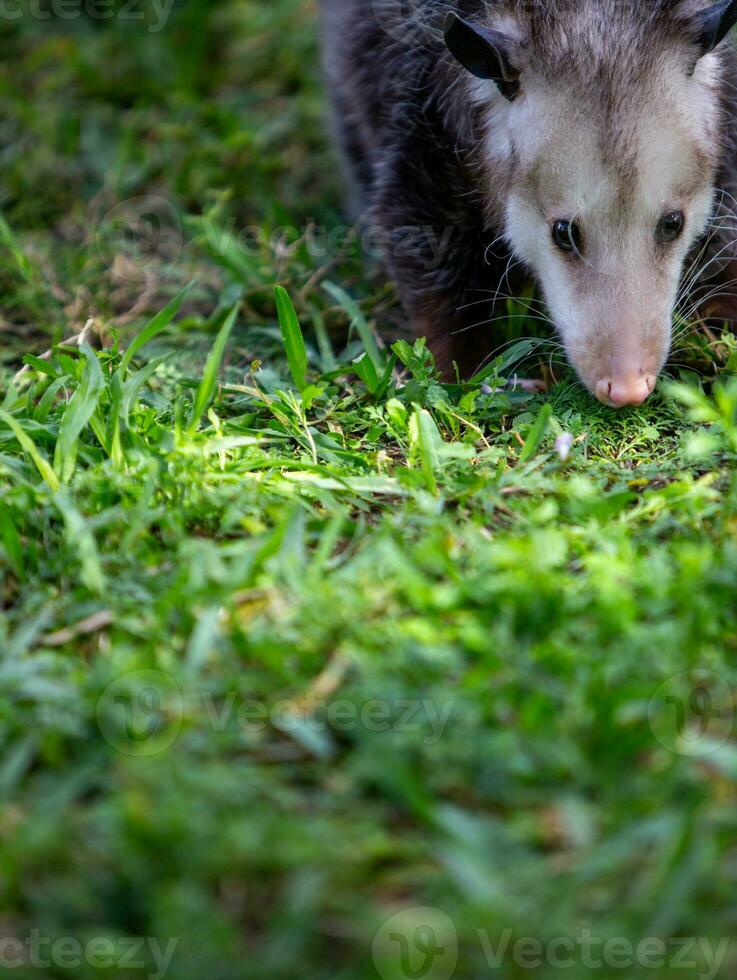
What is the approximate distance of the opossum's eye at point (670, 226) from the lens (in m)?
2.63

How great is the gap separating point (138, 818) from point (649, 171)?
1918 millimetres

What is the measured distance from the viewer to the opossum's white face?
2562 millimetres

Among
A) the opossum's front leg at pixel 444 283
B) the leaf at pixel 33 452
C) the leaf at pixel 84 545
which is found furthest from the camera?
the opossum's front leg at pixel 444 283

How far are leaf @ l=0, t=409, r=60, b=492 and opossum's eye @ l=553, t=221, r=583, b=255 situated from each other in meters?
1.38

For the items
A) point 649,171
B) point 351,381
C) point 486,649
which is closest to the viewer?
point 486,649

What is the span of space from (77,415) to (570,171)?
1.34m

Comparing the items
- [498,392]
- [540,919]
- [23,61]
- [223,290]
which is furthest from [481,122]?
[23,61]

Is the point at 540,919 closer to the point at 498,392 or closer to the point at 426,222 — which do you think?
the point at 498,392

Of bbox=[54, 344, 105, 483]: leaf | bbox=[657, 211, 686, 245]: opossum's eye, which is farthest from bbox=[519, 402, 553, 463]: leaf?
bbox=[54, 344, 105, 483]: leaf

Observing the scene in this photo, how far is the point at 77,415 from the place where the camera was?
8.02 ft

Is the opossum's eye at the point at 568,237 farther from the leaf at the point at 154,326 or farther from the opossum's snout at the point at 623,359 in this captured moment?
the leaf at the point at 154,326

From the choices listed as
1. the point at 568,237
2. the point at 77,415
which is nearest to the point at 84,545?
the point at 77,415

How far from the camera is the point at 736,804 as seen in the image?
1635 mm

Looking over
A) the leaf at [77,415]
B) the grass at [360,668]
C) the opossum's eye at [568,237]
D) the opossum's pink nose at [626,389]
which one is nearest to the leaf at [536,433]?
the grass at [360,668]
